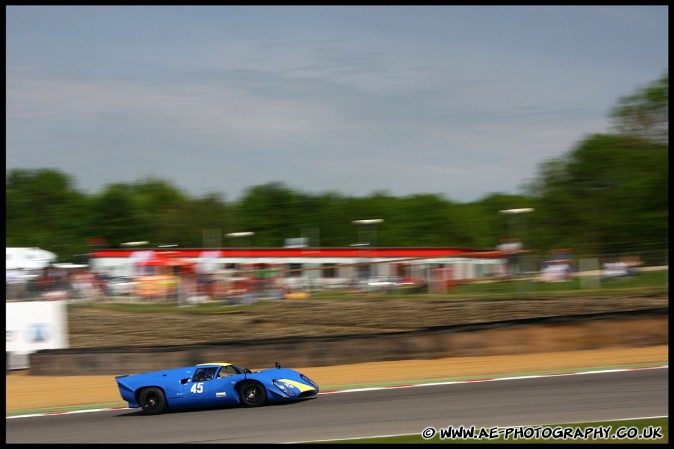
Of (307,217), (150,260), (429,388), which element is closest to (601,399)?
(429,388)

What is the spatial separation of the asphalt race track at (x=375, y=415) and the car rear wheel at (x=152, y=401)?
24 cm

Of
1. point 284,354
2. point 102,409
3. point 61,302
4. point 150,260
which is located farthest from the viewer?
point 150,260

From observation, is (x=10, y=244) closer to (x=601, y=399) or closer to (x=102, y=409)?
(x=102, y=409)

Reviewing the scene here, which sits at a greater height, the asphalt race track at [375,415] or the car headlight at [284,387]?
the car headlight at [284,387]

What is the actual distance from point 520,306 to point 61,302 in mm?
12656

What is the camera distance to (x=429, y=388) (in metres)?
14.5

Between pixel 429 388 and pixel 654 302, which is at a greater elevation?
pixel 654 302

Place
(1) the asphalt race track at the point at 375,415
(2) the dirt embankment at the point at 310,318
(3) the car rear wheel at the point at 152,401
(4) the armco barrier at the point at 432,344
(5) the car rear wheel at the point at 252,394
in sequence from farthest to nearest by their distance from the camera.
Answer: (2) the dirt embankment at the point at 310,318
(4) the armco barrier at the point at 432,344
(3) the car rear wheel at the point at 152,401
(5) the car rear wheel at the point at 252,394
(1) the asphalt race track at the point at 375,415

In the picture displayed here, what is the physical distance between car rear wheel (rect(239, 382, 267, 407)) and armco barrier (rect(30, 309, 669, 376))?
6.04 metres

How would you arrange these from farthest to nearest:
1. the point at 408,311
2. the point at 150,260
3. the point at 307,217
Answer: the point at 307,217, the point at 150,260, the point at 408,311

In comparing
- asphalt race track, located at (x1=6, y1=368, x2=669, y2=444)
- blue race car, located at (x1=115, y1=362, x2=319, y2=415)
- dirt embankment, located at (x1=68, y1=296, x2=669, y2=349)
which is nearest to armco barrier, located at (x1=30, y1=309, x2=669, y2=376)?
dirt embankment, located at (x1=68, y1=296, x2=669, y2=349)

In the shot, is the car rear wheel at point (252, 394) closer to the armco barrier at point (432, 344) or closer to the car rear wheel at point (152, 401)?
the car rear wheel at point (152, 401)

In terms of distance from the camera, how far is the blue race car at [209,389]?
12680 mm

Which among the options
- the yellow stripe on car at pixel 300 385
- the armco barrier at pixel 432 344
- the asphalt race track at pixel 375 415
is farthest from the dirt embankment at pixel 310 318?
the yellow stripe on car at pixel 300 385
